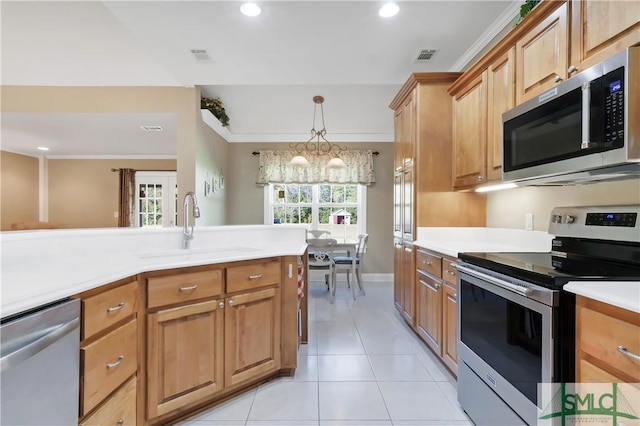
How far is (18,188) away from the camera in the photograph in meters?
6.22

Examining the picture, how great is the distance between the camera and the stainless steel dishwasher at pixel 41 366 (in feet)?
2.67

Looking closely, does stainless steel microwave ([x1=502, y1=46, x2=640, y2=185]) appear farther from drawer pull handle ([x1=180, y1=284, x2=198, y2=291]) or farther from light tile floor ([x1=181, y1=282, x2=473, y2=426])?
drawer pull handle ([x1=180, y1=284, x2=198, y2=291])

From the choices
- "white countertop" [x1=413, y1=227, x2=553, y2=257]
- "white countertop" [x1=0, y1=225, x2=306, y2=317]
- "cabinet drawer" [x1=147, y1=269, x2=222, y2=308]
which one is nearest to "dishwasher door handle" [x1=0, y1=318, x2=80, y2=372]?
"white countertop" [x1=0, y1=225, x2=306, y2=317]

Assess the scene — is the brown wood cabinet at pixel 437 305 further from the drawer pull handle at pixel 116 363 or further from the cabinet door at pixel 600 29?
the drawer pull handle at pixel 116 363

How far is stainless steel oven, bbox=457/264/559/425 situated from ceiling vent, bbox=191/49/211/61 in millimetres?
2788

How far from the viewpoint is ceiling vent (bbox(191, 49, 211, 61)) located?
8.82 feet

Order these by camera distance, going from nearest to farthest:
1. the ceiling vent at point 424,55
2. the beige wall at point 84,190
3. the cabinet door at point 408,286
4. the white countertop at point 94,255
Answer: the white countertop at point 94,255 < the ceiling vent at point 424,55 < the cabinet door at point 408,286 < the beige wall at point 84,190

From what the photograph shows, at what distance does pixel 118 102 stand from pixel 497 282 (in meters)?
4.45

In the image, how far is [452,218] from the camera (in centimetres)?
274

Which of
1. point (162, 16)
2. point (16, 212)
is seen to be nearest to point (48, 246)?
point (162, 16)

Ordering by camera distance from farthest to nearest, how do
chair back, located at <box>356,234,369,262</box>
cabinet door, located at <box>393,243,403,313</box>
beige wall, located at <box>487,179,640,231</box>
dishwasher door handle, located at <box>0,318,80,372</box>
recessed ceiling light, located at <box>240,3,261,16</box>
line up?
1. chair back, located at <box>356,234,369,262</box>
2. cabinet door, located at <box>393,243,403,313</box>
3. recessed ceiling light, located at <box>240,3,261,16</box>
4. beige wall, located at <box>487,179,640,231</box>
5. dishwasher door handle, located at <box>0,318,80,372</box>

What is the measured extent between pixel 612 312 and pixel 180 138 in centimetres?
396

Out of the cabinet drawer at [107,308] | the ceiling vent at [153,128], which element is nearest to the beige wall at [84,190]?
the ceiling vent at [153,128]

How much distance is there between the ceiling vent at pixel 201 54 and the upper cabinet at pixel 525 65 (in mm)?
2267
